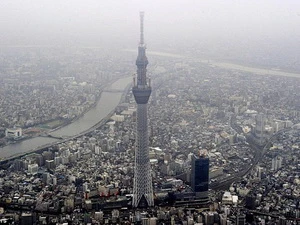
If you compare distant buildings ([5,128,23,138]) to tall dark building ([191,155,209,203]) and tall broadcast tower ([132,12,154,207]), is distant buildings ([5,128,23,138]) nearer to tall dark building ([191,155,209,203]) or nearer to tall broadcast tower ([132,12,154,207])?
tall broadcast tower ([132,12,154,207])

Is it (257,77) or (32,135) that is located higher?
(257,77)

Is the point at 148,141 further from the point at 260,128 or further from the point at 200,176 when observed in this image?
the point at 260,128

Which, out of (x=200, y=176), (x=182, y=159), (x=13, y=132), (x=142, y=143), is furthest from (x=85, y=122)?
(x=200, y=176)

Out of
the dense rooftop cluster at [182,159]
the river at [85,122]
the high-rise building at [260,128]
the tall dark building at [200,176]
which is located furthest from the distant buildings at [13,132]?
the high-rise building at [260,128]

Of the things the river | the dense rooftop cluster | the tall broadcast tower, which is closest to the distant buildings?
the river

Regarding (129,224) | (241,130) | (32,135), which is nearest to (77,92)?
(32,135)

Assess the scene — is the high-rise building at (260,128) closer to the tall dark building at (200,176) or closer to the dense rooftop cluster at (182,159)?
the dense rooftop cluster at (182,159)

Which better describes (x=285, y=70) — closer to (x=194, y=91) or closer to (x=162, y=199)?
(x=194, y=91)
